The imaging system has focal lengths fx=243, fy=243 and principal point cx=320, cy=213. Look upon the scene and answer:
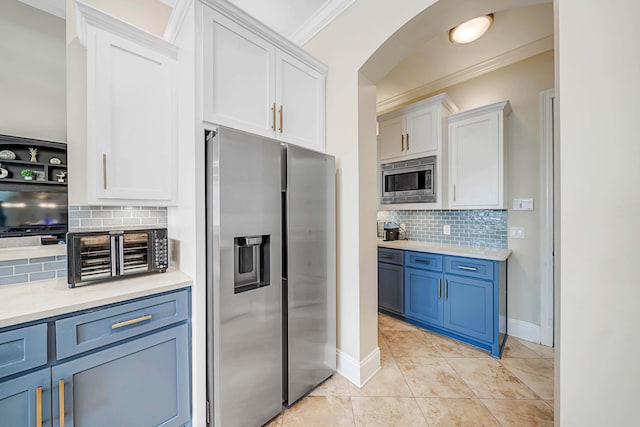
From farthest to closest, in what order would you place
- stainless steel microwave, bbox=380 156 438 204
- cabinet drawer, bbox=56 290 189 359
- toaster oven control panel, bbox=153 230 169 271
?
1. stainless steel microwave, bbox=380 156 438 204
2. toaster oven control panel, bbox=153 230 169 271
3. cabinet drawer, bbox=56 290 189 359

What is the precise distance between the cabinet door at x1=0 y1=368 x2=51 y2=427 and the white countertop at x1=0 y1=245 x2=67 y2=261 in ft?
2.48

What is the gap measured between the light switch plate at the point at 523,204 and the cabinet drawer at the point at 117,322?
3.15m

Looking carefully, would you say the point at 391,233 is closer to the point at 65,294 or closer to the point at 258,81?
the point at 258,81

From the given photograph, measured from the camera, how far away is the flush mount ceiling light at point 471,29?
6.79ft

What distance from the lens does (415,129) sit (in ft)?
9.59

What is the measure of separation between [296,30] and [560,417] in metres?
3.17

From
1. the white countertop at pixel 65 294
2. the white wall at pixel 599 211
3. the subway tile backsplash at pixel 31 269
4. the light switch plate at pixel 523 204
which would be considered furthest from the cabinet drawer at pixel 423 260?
the subway tile backsplash at pixel 31 269

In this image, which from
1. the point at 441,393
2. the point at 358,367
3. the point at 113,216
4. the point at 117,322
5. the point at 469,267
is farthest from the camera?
the point at 469,267

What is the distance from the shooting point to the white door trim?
239 centimetres

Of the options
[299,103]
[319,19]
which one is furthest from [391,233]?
[319,19]

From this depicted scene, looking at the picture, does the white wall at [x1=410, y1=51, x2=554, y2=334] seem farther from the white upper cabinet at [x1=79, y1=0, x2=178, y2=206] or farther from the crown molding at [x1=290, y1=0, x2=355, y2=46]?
the white upper cabinet at [x1=79, y1=0, x2=178, y2=206]

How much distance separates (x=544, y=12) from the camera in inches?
80.1

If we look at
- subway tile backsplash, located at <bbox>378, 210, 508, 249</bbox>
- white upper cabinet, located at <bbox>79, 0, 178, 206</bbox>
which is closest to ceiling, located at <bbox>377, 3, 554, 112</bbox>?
subway tile backsplash, located at <bbox>378, 210, 508, 249</bbox>

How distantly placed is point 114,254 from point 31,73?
1.19m
